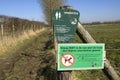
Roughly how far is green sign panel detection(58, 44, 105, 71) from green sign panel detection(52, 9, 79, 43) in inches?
13.1

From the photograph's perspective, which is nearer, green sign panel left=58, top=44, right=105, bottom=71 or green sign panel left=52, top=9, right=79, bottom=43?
green sign panel left=58, top=44, right=105, bottom=71

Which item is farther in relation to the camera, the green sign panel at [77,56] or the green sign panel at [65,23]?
the green sign panel at [65,23]

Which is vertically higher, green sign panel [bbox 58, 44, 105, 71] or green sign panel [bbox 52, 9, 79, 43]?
green sign panel [bbox 52, 9, 79, 43]

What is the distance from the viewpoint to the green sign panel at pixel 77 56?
15.7ft

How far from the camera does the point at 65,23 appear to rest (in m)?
5.02

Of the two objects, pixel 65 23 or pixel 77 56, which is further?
pixel 65 23

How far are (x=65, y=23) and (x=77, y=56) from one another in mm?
664

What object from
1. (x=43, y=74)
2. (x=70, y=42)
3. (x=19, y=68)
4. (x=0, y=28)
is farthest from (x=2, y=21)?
(x=70, y=42)

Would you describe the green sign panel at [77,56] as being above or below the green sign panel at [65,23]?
below

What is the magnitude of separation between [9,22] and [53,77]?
17509 millimetres

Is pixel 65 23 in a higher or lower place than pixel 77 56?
higher

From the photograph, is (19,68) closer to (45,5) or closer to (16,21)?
(45,5)

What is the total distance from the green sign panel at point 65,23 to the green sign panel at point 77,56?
1.09ft

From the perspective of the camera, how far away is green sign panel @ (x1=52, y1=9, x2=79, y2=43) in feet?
16.3
